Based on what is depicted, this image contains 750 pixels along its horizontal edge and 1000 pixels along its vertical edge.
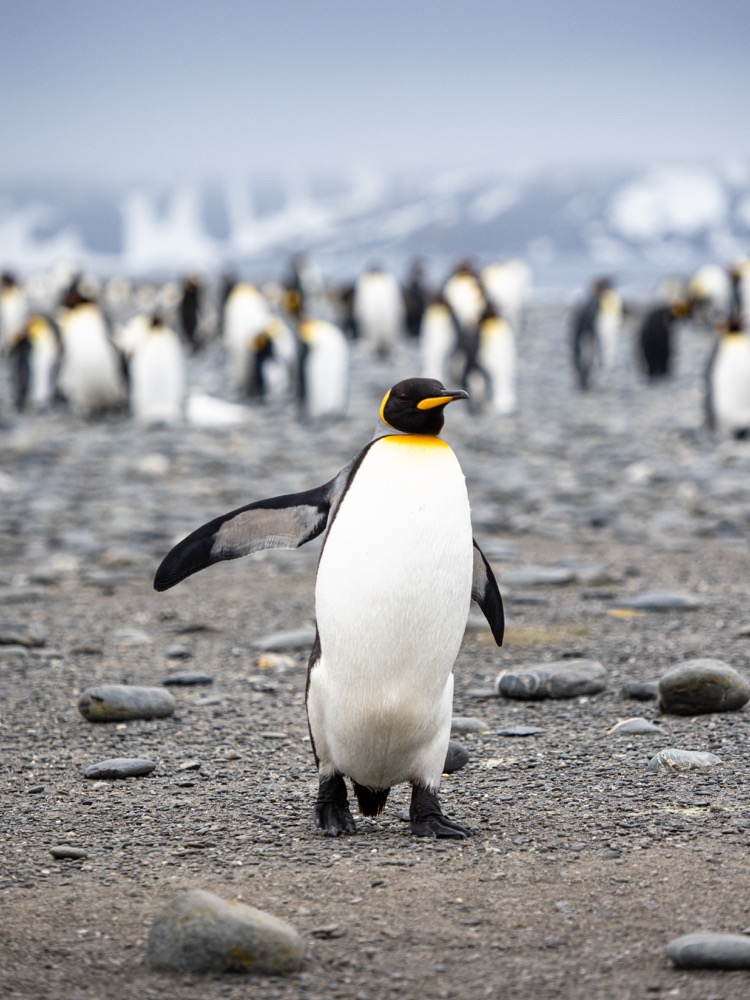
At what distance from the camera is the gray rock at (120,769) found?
10.7 ft

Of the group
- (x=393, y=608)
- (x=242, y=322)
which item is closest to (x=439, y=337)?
(x=242, y=322)

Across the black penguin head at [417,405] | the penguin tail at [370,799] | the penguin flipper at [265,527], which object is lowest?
the penguin tail at [370,799]

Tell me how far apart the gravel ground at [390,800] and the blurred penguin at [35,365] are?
6263mm

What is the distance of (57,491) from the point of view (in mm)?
8633

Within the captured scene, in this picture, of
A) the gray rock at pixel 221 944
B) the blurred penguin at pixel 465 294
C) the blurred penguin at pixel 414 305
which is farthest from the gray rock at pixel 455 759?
the blurred penguin at pixel 414 305

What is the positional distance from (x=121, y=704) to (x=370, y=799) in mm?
1004

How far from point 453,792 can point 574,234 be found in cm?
10058

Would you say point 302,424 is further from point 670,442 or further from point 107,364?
point 670,442

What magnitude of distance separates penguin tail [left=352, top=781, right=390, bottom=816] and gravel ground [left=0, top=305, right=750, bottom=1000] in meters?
0.06

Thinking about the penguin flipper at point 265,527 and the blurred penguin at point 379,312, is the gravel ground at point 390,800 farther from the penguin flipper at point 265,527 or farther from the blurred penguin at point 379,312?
the blurred penguin at point 379,312

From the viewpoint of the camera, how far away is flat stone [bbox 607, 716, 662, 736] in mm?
3520

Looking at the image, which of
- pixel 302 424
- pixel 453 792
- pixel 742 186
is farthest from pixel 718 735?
pixel 742 186

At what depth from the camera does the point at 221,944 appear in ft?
6.93

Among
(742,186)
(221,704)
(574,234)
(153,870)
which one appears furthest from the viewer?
(742,186)
